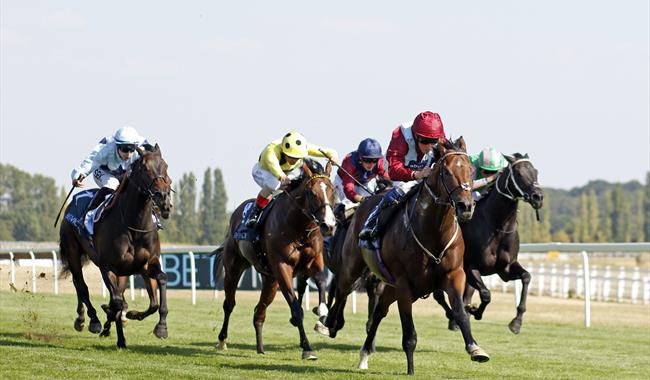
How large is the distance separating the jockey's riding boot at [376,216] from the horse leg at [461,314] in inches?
40.8

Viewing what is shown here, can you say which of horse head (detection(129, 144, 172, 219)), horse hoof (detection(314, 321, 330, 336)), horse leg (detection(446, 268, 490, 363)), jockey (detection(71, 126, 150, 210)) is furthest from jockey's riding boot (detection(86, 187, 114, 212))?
horse leg (detection(446, 268, 490, 363))

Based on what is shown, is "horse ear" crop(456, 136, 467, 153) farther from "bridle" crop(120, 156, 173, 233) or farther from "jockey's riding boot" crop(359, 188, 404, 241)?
"bridle" crop(120, 156, 173, 233)

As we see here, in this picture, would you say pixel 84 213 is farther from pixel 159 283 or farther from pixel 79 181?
pixel 159 283

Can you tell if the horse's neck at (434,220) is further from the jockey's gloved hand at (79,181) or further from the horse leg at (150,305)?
the jockey's gloved hand at (79,181)

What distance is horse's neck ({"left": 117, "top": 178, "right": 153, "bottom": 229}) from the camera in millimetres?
11992

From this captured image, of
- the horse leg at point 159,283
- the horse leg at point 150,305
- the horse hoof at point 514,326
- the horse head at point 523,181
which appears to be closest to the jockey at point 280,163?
the horse leg at point 159,283

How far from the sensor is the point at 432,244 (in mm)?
9289

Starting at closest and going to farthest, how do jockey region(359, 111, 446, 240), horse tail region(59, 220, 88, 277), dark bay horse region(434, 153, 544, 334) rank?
1. jockey region(359, 111, 446, 240)
2. dark bay horse region(434, 153, 544, 334)
3. horse tail region(59, 220, 88, 277)

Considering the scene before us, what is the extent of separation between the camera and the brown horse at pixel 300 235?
11.0 m

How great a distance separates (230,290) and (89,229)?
5.41ft

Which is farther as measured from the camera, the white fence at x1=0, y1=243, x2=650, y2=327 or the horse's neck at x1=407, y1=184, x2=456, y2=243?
the white fence at x1=0, y1=243, x2=650, y2=327

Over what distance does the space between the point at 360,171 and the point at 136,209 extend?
2.46 meters

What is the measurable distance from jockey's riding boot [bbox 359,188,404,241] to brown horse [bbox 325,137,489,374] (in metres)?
0.12

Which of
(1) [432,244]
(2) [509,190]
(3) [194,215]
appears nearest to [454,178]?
(1) [432,244]
